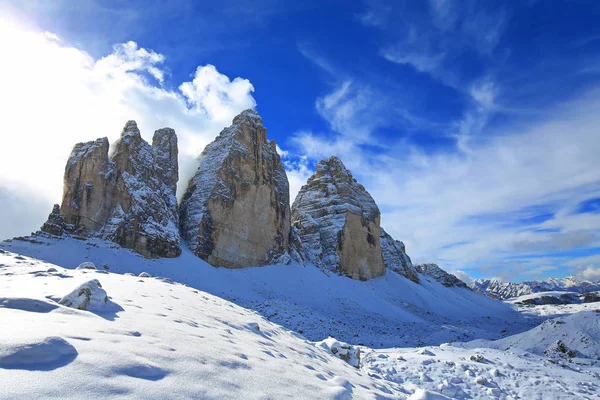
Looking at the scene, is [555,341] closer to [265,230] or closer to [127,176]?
[265,230]

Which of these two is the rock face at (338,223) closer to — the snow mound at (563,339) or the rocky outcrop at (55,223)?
the rocky outcrop at (55,223)

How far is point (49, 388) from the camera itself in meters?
2.44

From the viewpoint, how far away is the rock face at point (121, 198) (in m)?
26.9

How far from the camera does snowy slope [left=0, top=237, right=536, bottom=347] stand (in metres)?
22.2

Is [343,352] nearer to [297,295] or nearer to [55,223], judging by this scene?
[297,295]

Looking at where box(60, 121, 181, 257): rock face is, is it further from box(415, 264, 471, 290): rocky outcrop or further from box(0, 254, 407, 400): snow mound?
box(415, 264, 471, 290): rocky outcrop

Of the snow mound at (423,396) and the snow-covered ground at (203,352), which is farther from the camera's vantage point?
the snow mound at (423,396)

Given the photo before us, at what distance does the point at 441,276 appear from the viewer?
87.5 meters

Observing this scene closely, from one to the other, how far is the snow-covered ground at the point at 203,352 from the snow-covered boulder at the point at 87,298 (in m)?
0.02

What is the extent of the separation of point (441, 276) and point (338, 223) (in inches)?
2012

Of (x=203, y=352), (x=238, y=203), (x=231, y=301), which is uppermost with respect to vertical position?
(x=238, y=203)

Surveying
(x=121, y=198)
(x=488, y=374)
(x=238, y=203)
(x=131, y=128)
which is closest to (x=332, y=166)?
(x=238, y=203)

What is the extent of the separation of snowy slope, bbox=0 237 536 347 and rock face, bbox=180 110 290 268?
2.12m

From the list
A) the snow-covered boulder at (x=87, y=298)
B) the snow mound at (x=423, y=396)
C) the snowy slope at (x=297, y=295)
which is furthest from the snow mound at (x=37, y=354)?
the snowy slope at (x=297, y=295)
